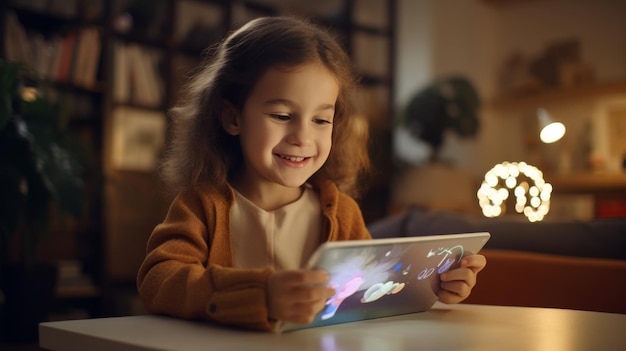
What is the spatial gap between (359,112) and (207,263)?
1325 mm

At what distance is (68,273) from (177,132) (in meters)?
2.42

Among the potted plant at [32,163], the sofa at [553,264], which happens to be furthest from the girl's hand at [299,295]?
the potted plant at [32,163]

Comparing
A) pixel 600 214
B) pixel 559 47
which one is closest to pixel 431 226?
pixel 600 214

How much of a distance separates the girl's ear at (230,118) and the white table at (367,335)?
1.25ft

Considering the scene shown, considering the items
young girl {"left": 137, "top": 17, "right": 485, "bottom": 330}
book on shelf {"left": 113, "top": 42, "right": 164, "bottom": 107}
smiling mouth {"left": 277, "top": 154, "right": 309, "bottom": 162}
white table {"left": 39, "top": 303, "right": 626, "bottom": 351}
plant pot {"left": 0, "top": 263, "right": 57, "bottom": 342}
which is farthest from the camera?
book on shelf {"left": 113, "top": 42, "right": 164, "bottom": 107}

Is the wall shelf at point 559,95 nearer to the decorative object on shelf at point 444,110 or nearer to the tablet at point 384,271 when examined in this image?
the decorative object on shelf at point 444,110

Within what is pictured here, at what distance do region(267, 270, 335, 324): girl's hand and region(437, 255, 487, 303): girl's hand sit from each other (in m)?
0.26

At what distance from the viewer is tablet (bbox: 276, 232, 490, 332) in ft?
2.03

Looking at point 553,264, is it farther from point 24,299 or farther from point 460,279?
point 24,299

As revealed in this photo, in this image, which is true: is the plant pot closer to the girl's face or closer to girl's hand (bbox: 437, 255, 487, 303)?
Result: the girl's face

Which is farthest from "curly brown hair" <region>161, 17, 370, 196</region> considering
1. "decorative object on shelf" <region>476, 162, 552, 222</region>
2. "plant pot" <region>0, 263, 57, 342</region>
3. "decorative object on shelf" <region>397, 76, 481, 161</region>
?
"decorative object on shelf" <region>397, 76, 481, 161</region>

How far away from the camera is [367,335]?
2.14 ft

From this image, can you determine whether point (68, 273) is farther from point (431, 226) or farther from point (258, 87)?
point (258, 87)

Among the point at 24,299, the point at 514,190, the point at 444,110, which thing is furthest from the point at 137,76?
the point at 514,190
